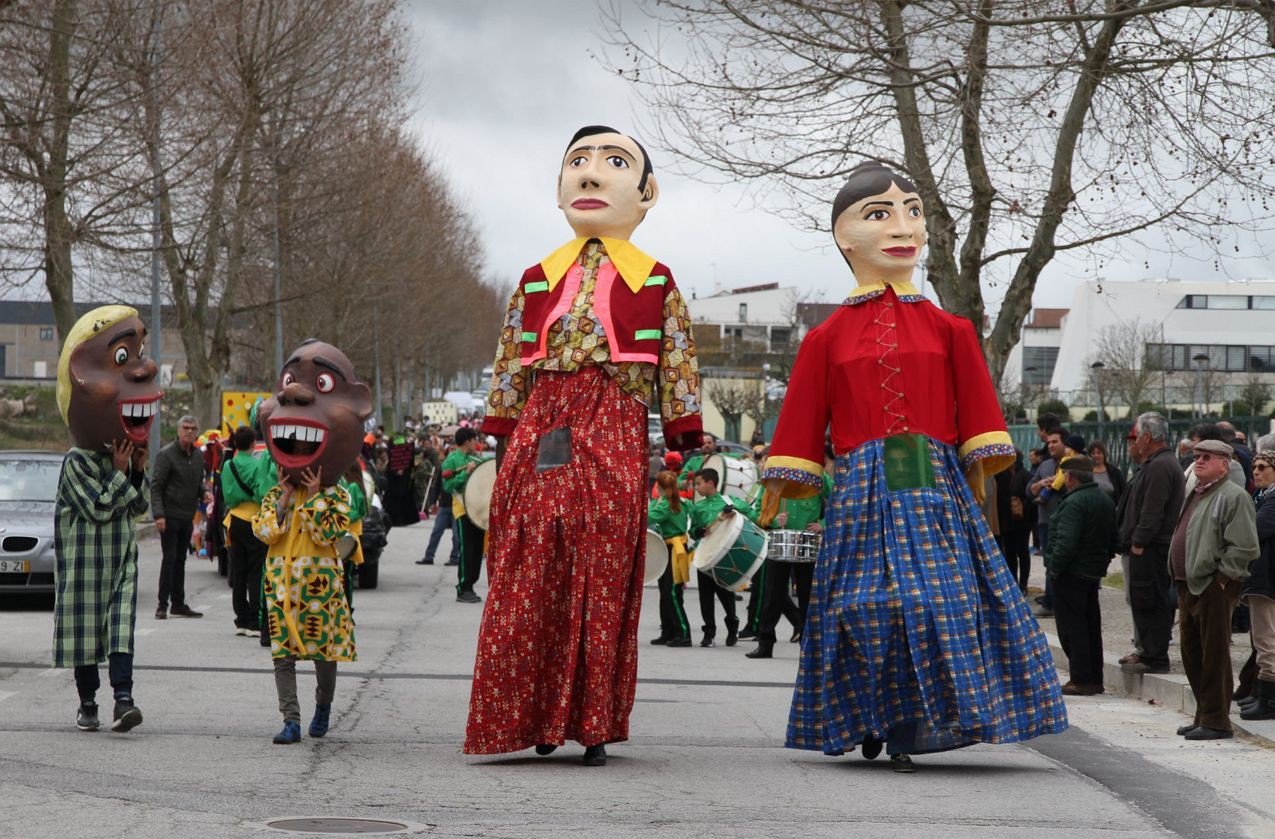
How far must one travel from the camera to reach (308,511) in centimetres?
883

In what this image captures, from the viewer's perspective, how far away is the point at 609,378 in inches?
332

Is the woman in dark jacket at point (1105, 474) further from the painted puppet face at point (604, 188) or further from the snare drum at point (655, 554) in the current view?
the painted puppet face at point (604, 188)

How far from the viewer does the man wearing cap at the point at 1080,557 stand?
39.4ft

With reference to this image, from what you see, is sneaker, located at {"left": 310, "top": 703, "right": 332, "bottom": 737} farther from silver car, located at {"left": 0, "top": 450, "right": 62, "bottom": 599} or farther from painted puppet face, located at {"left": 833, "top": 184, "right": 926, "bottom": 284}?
silver car, located at {"left": 0, "top": 450, "right": 62, "bottom": 599}

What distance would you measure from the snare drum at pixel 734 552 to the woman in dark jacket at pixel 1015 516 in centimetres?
327

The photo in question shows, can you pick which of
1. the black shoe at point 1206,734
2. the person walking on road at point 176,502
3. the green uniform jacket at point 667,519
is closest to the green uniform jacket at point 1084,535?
the black shoe at point 1206,734

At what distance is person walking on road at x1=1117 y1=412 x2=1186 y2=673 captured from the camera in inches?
477

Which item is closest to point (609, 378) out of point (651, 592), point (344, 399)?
point (344, 399)

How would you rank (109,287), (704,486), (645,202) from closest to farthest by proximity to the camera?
(645,202), (704,486), (109,287)

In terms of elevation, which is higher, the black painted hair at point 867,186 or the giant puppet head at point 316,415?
the black painted hair at point 867,186

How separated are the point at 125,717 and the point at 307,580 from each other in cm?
106

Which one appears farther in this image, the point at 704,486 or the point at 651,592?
the point at 651,592

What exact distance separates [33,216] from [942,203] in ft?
38.4

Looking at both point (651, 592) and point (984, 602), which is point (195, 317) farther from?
point (984, 602)
